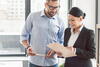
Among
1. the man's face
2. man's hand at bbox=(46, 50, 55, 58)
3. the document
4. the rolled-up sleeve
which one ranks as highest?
the man's face

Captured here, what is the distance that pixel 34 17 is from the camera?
230 centimetres

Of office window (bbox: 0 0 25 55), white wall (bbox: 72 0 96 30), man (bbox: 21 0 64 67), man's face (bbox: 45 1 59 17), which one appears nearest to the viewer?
man's face (bbox: 45 1 59 17)

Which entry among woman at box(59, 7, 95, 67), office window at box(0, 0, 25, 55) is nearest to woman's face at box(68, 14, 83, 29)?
woman at box(59, 7, 95, 67)

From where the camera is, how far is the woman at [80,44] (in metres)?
1.74

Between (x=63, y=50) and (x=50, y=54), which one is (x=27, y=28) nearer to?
(x=50, y=54)

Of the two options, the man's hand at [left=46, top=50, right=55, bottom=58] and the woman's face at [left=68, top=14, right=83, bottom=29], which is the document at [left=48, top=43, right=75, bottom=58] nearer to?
the woman's face at [left=68, top=14, right=83, bottom=29]

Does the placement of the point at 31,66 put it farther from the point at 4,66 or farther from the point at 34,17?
the point at 4,66


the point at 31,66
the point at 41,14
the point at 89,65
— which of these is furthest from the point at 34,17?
the point at 89,65

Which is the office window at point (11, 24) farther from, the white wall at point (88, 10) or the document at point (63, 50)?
the document at point (63, 50)

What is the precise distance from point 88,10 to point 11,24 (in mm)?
1520

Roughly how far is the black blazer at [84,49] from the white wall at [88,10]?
2.10 m

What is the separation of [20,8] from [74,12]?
2.13 m

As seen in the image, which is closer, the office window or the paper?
the paper

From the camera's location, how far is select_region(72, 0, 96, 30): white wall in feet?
12.6
